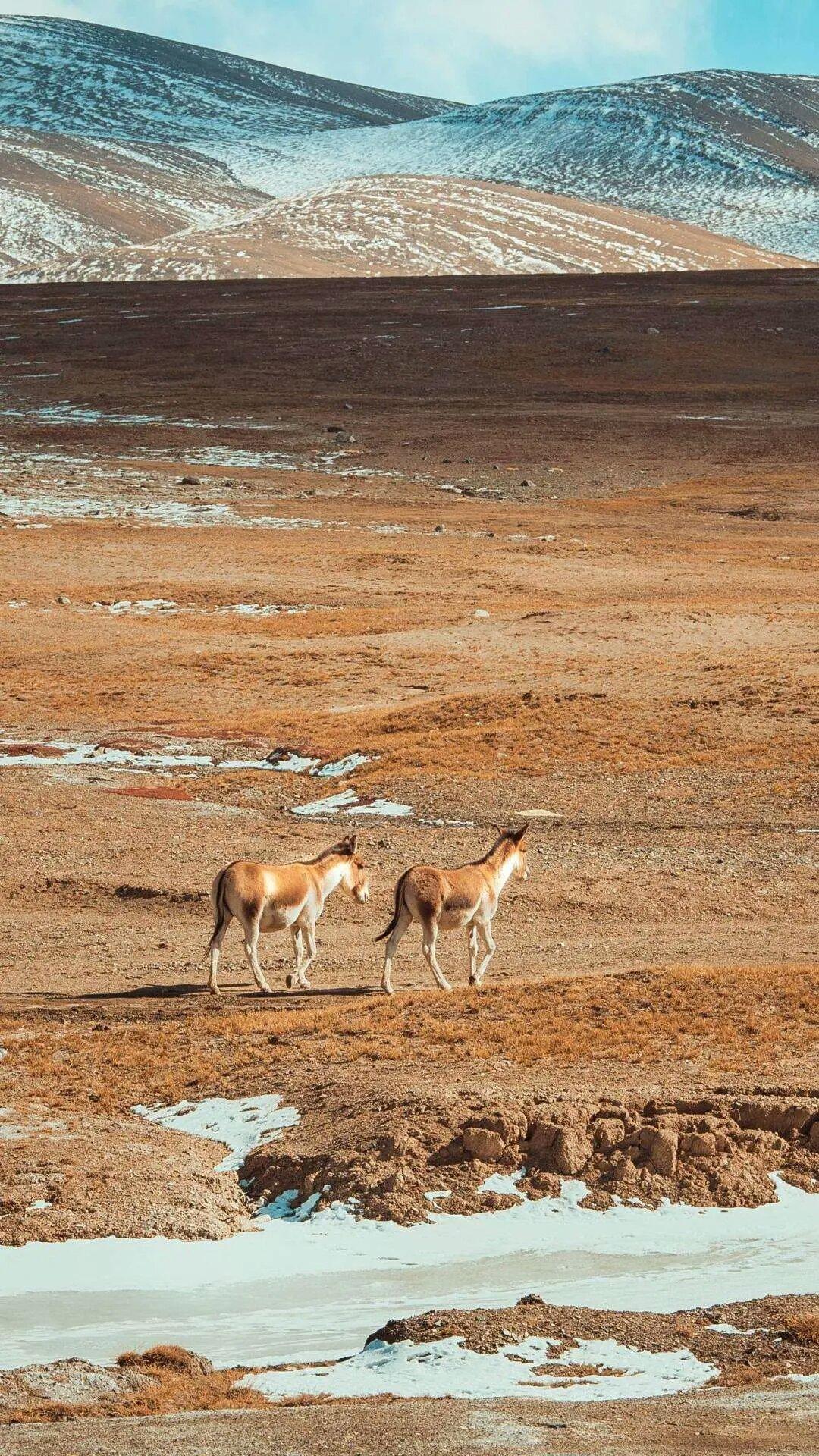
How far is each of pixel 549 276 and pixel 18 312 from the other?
44.1m

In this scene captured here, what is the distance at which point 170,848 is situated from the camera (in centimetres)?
2370

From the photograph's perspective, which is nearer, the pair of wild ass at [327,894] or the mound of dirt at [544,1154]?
the mound of dirt at [544,1154]

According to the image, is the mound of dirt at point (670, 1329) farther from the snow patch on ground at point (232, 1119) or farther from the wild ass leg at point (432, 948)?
the wild ass leg at point (432, 948)

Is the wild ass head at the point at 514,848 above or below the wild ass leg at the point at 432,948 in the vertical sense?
above

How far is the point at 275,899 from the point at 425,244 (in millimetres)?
165736

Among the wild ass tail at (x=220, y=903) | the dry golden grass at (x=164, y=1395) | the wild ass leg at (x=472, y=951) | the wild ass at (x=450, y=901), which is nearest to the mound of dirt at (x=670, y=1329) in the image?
the dry golden grass at (x=164, y=1395)

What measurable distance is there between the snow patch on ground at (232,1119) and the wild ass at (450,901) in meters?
2.69

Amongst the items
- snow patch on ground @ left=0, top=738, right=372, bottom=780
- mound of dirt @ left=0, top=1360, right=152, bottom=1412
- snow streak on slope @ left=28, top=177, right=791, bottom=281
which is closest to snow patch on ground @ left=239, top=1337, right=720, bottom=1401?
mound of dirt @ left=0, top=1360, right=152, bottom=1412

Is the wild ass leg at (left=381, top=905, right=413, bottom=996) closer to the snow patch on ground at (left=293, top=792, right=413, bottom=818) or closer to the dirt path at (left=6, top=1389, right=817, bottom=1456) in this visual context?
the dirt path at (left=6, top=1389, right=817, bottom=1456)

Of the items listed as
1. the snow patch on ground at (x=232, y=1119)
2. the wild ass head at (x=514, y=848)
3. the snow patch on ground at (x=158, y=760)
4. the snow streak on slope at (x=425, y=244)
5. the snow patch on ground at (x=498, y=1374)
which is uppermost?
the snow streak on slope at (x=425, y=244)

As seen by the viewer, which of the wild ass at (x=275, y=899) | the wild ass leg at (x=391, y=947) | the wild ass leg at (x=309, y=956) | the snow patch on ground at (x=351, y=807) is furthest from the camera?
the snow patch on ground at (x=351, y=807)

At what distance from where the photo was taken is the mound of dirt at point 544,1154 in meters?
12.3

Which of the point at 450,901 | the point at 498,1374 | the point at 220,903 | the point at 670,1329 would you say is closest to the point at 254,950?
the point at 220,903

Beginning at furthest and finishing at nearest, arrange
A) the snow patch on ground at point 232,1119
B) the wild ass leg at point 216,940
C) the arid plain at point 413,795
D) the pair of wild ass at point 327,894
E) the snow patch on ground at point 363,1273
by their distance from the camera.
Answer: the wild ass leg at point 216,940
the pair of wild ass at point 327,894
the snow patch on ground at point 232,1119
the arid plain at point 413,795
the snow patch on ground at point 363,1273
